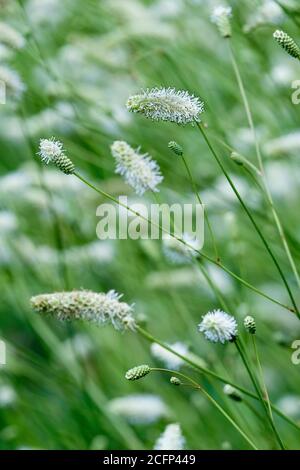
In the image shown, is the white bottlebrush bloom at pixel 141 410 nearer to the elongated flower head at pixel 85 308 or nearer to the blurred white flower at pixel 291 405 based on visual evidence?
the blurred white flower at pixel 291 405

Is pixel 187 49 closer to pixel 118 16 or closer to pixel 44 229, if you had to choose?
pixel 118 16

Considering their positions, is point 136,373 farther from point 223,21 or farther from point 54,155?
point 223,21

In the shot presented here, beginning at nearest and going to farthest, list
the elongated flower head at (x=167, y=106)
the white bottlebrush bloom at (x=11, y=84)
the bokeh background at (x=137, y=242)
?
the elongated flower head at (x=167, y=106), the white bottlebrush bloom at (x=11, y=84), the bokeh background at (x=137, y=242)

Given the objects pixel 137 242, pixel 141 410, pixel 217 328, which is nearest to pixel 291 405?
pixel 141 410

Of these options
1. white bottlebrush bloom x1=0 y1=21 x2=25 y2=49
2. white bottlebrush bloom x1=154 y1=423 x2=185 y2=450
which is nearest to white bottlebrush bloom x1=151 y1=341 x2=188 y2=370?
white bottlebrush bloom x1=154 y1=423 x2=185 y2=450

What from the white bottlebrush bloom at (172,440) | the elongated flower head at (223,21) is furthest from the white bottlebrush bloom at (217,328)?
the elongated flower head at (223,21)

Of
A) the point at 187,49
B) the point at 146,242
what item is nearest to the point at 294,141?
the point at 146,242
